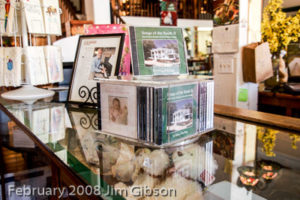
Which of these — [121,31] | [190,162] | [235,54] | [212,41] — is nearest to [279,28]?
[235,54]

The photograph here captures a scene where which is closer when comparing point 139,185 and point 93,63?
point 139,185

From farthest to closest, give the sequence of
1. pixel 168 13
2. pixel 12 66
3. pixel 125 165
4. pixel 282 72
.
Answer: pixel 168 13 < pixel 282 72 < pixel 12 66 < pixel 125 165

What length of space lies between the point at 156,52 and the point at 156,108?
30 cm

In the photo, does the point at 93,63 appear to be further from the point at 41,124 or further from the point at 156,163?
the point at 156,163

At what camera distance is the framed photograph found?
3.81 feet

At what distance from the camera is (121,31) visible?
4.38 ft

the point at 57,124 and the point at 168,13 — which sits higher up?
the point at 168,13

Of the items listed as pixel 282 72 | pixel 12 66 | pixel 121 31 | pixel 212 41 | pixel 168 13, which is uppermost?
pixel 168 13

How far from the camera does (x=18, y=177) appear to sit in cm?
243

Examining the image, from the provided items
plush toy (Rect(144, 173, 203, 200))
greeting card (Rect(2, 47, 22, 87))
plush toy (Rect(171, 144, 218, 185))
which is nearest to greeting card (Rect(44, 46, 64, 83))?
greeting card (Rect(2, 47, 22, 87))

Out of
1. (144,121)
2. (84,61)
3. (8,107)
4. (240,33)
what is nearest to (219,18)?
(240,33)

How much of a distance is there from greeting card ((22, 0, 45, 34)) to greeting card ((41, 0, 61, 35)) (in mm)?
23

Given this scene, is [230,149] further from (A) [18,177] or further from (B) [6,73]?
(A) [18,177]

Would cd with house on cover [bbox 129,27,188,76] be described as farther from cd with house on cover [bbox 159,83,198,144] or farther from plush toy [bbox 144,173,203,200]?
plush toy [bbox 144,173,203,200]
